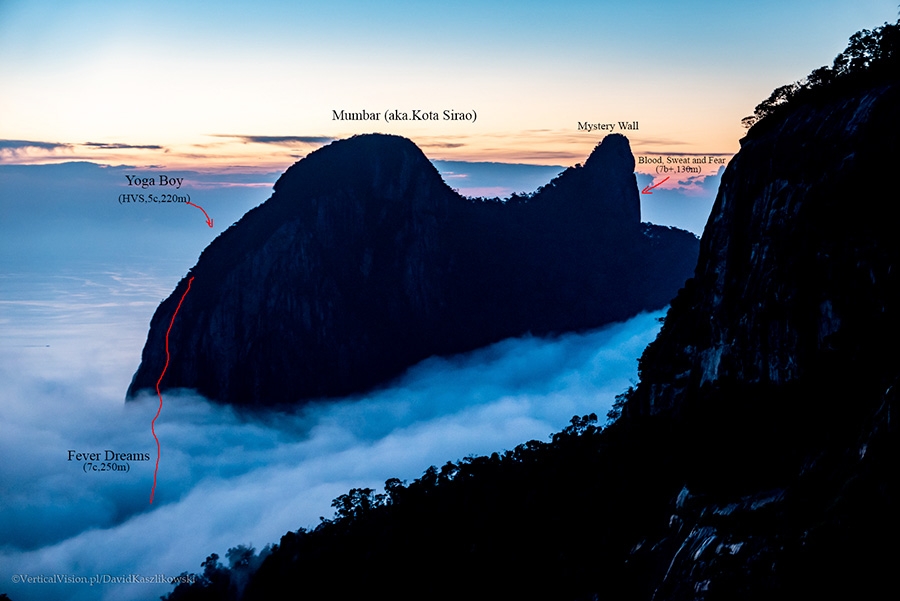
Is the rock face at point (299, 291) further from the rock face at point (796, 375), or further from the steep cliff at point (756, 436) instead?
the rock face at point (796, 375)

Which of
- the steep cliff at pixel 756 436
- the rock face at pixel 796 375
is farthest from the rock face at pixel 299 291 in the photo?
the rock face at pixel 796 375

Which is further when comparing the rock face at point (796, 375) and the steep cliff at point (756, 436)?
the steep cliff at point (756, 436)

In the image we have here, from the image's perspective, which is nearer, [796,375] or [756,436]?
[796,375]

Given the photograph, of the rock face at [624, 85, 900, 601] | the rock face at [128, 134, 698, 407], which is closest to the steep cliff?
the rock face at [624, 85, 900, 601]

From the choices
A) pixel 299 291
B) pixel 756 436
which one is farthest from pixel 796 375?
pixel 299 291

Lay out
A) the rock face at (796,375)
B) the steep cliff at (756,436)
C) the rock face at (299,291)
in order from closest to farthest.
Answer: the rock face at (796,375) < the steep cliff at (756,436) < the rock face at (299,291)

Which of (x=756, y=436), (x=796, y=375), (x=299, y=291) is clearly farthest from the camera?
(x=299, y=291)

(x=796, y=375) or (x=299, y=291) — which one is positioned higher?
(x=796, y=375)

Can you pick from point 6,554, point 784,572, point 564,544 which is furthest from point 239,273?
point 784,572

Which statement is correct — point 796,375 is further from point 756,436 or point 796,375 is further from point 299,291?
point 299,291
